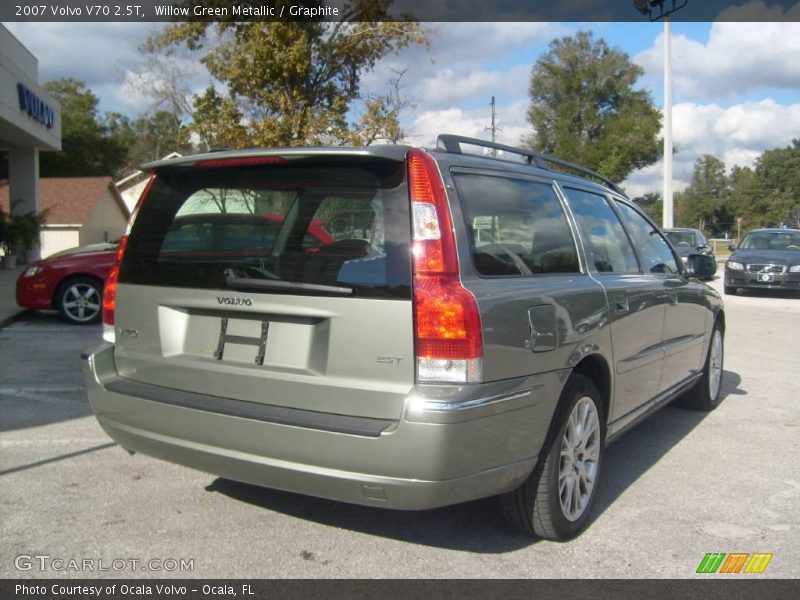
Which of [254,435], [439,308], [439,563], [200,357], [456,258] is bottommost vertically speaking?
[439,563]

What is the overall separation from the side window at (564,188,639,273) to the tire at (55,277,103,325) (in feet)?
25.9

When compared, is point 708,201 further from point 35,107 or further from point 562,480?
point 562,480

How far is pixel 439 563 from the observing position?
11.4 ft

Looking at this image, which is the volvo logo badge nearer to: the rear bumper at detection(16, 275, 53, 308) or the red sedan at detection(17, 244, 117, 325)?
the red sedan at detection(17, 244, 117, 325)

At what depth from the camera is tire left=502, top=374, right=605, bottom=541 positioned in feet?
11.7

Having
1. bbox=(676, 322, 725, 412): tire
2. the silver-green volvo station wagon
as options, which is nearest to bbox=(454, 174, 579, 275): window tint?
the silver-green volvo station wagon

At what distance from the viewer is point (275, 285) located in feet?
10.9

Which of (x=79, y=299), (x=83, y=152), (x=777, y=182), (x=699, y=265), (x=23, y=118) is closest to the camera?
(x=699, y=265)

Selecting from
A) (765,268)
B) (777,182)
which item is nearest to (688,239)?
(765,268)

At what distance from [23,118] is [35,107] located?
1152mm

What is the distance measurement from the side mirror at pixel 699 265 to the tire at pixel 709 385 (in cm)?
70

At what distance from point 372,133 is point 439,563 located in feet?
64.7

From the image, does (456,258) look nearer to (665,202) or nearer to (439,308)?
(439,308)

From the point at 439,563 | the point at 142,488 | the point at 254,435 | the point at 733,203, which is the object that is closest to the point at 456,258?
the point at 254,435
